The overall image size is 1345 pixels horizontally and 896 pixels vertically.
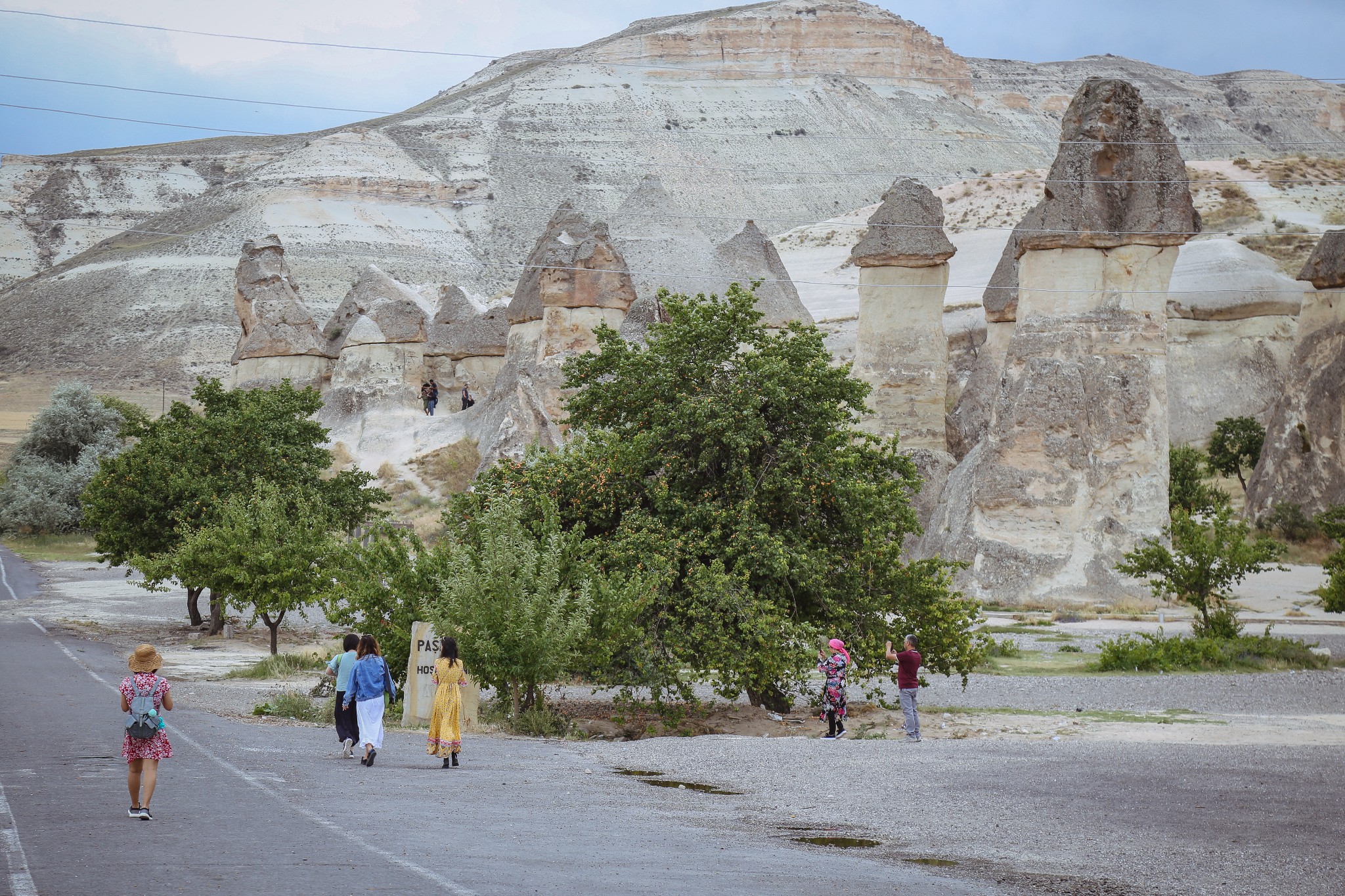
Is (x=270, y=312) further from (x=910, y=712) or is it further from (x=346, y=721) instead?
(x=910, y=712)

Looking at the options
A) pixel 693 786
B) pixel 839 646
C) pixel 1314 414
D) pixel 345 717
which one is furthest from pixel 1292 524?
pixel 345 717

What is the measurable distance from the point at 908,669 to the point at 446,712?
16.0 ft

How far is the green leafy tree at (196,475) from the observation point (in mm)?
25938

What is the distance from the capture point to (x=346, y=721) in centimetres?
1175

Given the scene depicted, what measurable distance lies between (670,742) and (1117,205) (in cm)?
1719

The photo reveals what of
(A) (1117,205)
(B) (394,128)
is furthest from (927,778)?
(B) (394,128)

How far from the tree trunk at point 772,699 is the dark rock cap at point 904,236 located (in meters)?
17.5

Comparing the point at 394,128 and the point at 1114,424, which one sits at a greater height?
the point at 394,128

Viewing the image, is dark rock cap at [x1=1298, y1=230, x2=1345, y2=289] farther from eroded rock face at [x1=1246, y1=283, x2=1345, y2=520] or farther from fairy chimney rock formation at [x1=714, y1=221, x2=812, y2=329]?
fairy chimney rock formation at [x1=714, y1=221, x2=812, y2=329]

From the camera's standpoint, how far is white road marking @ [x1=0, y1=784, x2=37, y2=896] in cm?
624

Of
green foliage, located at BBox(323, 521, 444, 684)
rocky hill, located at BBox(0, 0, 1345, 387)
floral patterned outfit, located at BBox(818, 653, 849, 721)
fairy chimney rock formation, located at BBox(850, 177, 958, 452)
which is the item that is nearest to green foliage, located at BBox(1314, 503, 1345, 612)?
floral patterned outfit, located at BBox(818, 653, 849, 721)

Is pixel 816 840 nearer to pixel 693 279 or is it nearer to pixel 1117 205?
pixel 1117 205

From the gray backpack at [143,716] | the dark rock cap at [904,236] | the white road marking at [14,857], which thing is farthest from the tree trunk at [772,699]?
the dark rock cap at [904,236]

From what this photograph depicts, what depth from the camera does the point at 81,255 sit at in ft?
342
